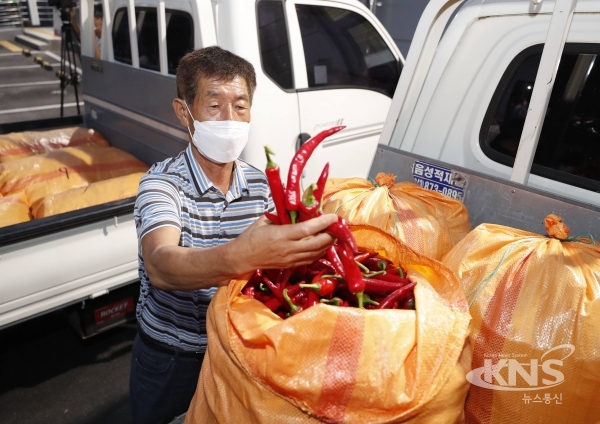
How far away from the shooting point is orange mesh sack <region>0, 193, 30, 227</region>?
311 centimetres

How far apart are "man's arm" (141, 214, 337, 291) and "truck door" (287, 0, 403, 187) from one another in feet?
8.61

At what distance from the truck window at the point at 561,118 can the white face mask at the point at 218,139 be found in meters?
1.30

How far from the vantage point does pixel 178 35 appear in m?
3.66

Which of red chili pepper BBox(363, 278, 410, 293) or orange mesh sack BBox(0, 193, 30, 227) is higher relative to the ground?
red chili pepper BBox(363, 278, 410, 293)

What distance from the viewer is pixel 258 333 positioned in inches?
47.3

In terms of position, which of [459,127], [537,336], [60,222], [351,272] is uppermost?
[459,127]

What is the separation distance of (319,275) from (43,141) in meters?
4.19

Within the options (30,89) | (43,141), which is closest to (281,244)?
(43,141)

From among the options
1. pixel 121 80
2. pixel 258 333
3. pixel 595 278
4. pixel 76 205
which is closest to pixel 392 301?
pixel 258 333

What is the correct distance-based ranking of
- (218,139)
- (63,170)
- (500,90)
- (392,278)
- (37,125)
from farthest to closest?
(37,125) → (63,170) → (500,90) → (218,139) → (392,278)

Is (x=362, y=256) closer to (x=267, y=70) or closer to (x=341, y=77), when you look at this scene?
(x=267, y=70)

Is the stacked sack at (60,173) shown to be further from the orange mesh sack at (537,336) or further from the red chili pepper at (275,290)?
the orange mesh sack at (537,336)

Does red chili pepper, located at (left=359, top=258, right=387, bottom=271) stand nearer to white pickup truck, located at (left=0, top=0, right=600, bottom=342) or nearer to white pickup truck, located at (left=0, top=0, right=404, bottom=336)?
white pickup truck, located at (left=0, top=0, right=600, bottom=342)

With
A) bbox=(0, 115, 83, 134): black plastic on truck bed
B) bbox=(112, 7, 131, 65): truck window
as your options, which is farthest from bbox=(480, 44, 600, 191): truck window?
bbox=(0, 115, 83, 134): black plastic on truck bed
